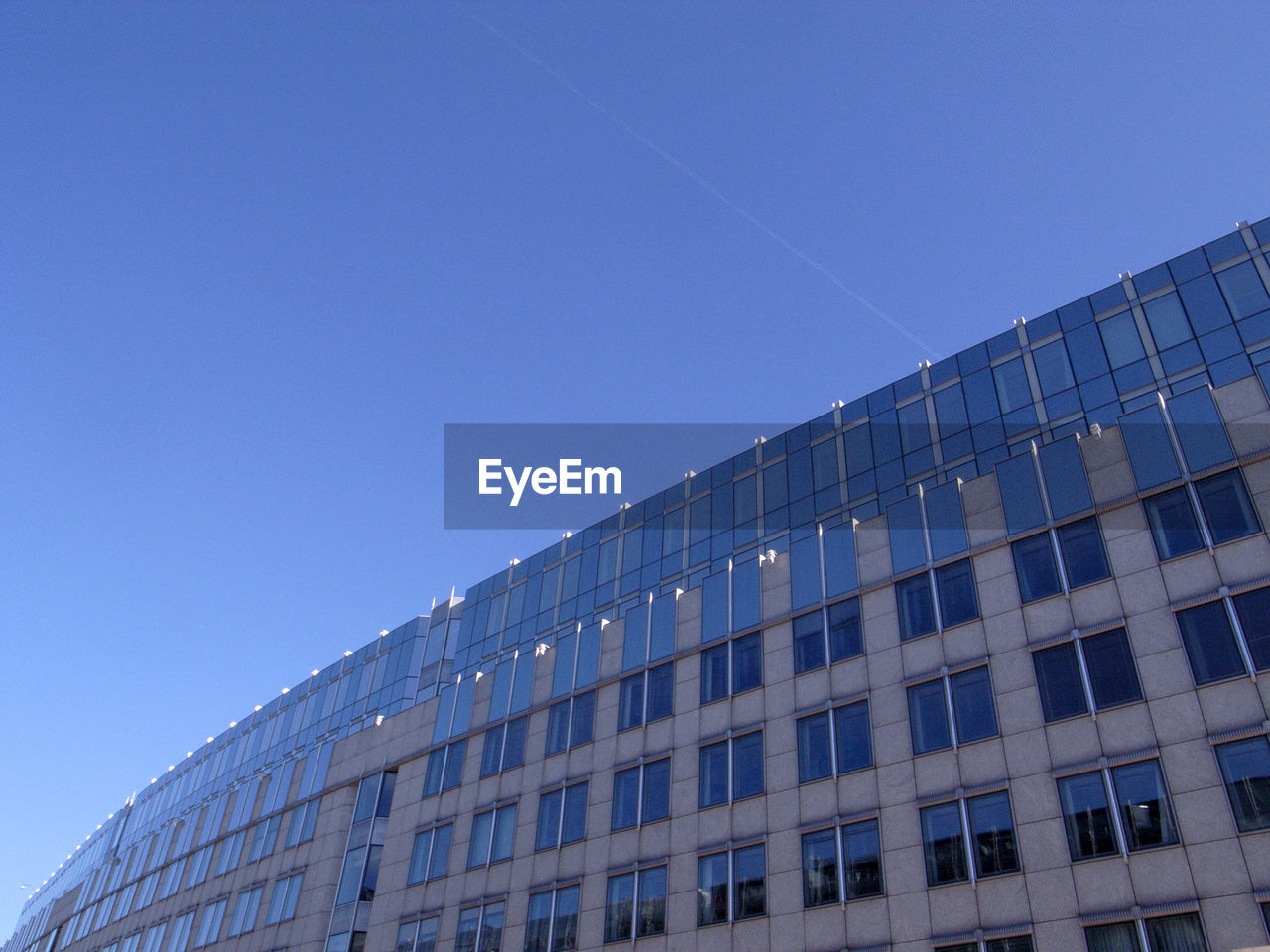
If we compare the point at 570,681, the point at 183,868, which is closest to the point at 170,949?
the point at 183,868

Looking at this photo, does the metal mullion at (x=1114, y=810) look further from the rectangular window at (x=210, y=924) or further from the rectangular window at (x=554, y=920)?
the rectangular window at (x=210, y=924)

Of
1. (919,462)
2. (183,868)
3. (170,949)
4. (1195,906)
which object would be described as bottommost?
(1195,906)

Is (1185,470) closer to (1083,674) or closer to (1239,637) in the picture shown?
(1239,637)

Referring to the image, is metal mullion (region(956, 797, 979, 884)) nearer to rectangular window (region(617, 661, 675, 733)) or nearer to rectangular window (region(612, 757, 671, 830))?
rectangular window (region(612, 757, 671, 830))

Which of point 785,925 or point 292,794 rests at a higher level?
point 292,794

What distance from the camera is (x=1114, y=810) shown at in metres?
26.6

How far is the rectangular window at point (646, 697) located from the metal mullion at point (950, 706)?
37.1ft

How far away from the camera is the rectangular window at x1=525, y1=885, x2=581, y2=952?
3775cm

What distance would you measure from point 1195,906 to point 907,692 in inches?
390

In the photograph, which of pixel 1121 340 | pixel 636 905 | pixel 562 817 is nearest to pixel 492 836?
pixel 562 817

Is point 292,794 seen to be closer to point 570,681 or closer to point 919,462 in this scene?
point 570,681

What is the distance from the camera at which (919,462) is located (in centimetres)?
4909

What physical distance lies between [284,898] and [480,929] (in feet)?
59.8

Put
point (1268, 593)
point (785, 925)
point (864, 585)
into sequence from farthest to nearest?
point (864, 585) → point (785, 925) → point (1268, 593)
